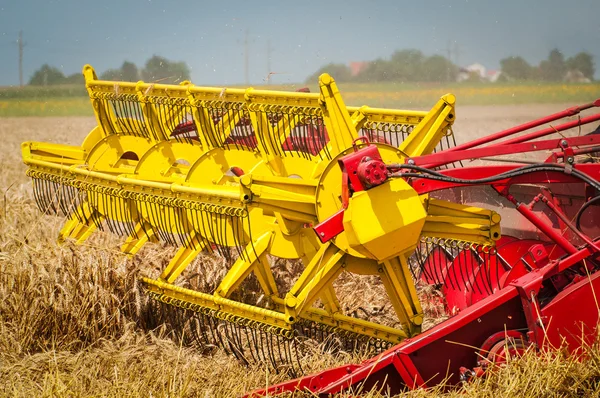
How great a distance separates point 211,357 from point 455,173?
2258mm

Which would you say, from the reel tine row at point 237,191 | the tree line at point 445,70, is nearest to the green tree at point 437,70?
the tree line at point 445,70

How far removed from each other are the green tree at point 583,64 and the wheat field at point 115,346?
20.8 metres

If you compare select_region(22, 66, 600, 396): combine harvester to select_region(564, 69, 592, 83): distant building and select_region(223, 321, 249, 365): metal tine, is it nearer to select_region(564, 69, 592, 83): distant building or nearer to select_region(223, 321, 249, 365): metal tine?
select_region(223, 321, 249, 365): metal tine

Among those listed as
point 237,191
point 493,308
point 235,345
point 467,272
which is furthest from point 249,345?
point 493,308

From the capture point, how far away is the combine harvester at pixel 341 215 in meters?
4.73

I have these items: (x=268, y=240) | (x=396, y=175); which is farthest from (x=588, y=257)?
(x=268, y=240)

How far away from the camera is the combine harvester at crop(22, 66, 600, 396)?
4727 millimetres

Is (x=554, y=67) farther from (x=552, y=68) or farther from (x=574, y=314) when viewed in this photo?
(x=574, y=314)

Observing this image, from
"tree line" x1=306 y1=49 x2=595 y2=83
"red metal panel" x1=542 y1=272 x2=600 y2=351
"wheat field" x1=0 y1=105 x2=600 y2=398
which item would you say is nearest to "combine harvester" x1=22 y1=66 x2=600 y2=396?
"red metal panel" x1=542 y1=272 x2=600 y2=351

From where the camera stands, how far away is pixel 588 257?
4824 millimetres

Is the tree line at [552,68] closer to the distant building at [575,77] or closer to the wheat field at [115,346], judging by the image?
the distant building at [575,77]

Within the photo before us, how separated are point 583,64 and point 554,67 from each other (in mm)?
1354

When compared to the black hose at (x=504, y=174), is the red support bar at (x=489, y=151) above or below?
above

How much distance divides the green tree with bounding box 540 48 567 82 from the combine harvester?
21180 mm
